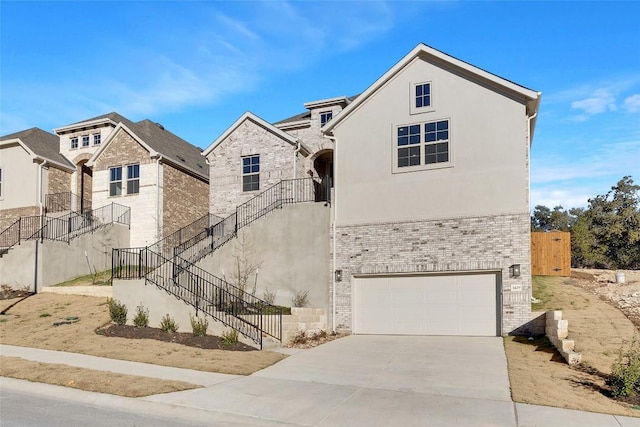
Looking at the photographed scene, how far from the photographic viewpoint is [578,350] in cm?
1146

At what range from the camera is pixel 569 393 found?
8656mm

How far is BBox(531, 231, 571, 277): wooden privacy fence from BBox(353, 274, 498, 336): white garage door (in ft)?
19.3

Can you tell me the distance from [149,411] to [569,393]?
739cm

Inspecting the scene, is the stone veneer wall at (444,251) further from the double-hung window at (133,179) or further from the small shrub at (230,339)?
the double-hung window at (133,179)

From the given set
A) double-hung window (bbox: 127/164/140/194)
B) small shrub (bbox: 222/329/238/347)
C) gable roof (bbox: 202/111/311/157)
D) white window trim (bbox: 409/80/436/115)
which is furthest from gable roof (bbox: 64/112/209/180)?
small shrub (bbox: 222/329/238/347)

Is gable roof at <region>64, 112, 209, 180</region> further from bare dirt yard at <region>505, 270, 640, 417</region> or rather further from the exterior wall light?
bare dirt yard at <region>505, 270, 640, 417</region>

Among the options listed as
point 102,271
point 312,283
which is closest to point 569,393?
point 312,283

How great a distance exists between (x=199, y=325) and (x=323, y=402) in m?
7.03

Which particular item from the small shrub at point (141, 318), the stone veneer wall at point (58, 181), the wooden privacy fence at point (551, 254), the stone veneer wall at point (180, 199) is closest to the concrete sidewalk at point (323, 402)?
the small shrub at point (141, 318)

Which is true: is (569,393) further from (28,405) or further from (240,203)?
(240,203)

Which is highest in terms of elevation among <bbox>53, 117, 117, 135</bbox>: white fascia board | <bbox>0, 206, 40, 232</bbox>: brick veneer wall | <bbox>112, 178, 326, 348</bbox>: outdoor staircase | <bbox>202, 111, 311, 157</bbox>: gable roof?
<bbox>53, 117, 117, 135</bbox>: white fascia board

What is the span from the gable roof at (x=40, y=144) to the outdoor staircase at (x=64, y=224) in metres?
3.74

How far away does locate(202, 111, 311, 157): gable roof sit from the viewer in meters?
22.2

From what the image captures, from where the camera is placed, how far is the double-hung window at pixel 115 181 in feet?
87.1
